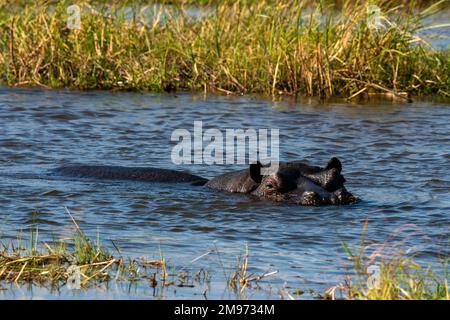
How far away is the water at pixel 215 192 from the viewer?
5.98 meters

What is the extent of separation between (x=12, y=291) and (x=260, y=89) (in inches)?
297

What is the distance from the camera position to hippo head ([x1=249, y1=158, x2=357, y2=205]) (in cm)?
728

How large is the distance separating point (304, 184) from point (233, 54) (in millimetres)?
4915

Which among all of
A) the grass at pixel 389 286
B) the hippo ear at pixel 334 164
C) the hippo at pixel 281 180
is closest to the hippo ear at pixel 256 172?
the hippo at pixel 281 180

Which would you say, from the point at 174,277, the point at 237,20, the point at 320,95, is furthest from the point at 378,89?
the point at 174,277

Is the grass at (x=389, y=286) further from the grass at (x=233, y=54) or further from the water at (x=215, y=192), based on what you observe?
the grass at (x=233, y=54)

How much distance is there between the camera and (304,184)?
24.3ft

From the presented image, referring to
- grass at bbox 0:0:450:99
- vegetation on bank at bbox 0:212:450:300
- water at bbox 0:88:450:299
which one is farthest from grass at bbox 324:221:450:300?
grass at bbox 0:0:450:99

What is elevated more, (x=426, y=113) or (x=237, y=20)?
(x=237, y=20)

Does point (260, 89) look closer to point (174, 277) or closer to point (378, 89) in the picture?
point (378, 89)

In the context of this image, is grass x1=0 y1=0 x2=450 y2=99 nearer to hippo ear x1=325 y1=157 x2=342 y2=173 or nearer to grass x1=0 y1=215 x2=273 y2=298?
hippo ear x1=325 y1=157 x2=342 y2=173

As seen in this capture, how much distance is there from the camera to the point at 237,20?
12.9 m

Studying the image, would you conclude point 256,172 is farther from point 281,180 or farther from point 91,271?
point 91,271
